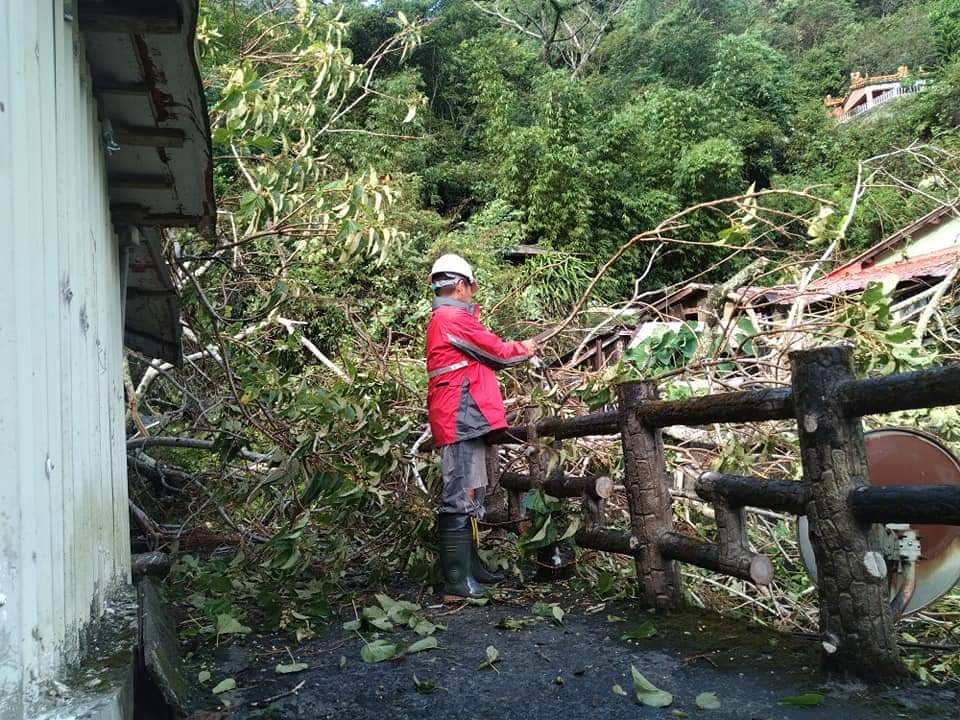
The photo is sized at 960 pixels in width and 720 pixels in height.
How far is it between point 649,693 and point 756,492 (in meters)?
0.86

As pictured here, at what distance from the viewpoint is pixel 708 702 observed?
265 cm

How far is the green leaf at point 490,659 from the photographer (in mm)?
3283

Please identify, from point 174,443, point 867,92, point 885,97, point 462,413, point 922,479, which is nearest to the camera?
point 922,479

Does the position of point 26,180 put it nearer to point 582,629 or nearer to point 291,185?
point 582,629

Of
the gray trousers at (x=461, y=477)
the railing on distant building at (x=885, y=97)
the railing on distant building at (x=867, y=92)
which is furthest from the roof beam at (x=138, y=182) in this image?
the railing on distant building at (x=867, y=92)

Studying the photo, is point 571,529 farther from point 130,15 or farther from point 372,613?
point 130,15

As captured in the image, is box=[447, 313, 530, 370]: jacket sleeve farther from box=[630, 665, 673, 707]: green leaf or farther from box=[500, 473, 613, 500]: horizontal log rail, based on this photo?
box=[630, 665, 673, 707]: green leaf

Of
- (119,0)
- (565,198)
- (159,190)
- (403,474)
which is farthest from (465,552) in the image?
(565,198)

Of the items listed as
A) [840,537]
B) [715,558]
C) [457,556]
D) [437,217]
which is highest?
[437,217]

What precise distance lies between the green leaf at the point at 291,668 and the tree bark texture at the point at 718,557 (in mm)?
1652

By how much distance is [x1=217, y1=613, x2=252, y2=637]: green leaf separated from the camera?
13.0ft

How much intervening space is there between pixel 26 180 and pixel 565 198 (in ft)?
57.9

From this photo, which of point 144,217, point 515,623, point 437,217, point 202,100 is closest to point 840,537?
point 515,623

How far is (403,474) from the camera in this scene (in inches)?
215
